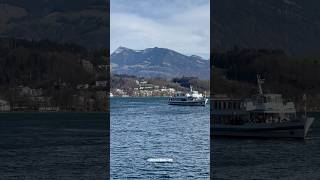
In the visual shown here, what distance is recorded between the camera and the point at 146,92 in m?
153

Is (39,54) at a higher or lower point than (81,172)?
higher

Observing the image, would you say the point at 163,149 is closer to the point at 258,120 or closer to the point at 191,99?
the point at 258,120

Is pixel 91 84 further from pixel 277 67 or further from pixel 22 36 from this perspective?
pixel 277 67

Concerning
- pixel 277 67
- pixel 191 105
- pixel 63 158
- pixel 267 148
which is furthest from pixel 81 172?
pixel 191 105

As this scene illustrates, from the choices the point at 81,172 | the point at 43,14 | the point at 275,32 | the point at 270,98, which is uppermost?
A: the point at 43,14

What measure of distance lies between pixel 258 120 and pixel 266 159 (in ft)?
45.0

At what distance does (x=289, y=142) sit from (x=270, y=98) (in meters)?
4.91

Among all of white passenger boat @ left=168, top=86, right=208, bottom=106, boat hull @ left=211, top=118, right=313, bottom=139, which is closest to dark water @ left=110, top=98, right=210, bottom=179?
boat hull @ left=211, top=118, right=313, bottom=139

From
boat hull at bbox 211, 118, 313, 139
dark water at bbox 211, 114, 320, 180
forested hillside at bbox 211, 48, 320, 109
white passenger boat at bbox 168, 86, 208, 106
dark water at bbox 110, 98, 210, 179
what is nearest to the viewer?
dark water at bbox 211, 114, 320, 180

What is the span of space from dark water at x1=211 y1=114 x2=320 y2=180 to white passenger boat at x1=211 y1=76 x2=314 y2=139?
1.23 m

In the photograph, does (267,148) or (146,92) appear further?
(146,92)

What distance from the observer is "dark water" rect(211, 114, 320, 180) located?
29.0 m

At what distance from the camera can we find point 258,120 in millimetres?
48625

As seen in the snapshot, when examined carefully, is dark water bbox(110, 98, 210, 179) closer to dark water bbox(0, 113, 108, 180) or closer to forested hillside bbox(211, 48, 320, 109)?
dark water bbox(0, 113, 108, 180)
